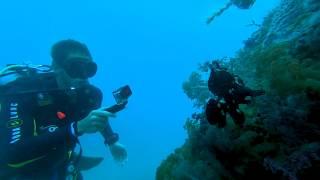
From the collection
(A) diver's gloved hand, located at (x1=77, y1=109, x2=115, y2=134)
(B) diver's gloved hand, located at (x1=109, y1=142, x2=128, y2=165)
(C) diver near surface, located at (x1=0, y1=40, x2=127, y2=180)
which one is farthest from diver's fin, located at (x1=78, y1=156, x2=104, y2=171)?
(A) diver's gloved hand, located at (x1=77, y1=109, x2=115, y2=134)

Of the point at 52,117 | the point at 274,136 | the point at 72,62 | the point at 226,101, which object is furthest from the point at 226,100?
the point at 72,62

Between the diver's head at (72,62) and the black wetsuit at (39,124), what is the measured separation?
0.75 feet

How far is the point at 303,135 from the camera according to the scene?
2.47m

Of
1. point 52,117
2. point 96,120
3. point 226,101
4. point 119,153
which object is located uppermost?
point 52,117

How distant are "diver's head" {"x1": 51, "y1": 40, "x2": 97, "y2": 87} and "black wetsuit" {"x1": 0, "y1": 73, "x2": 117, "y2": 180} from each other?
230mm

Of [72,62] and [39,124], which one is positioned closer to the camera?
[39,124]

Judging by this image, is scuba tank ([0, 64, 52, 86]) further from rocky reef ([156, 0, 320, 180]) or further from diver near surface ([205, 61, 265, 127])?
diver near surface ([205, 61, 265, 127])

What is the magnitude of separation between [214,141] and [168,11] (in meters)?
173

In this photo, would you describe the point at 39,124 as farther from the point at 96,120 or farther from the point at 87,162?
the point at 87,162

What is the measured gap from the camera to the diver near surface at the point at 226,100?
268cm

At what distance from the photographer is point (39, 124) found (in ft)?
17.5

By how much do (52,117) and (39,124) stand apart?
0.23 m

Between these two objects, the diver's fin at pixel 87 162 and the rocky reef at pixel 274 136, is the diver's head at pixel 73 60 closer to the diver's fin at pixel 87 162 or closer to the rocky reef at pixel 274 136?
the diver's fin at pixel 87 162

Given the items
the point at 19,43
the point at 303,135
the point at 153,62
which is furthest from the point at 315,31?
the point at 153,62
